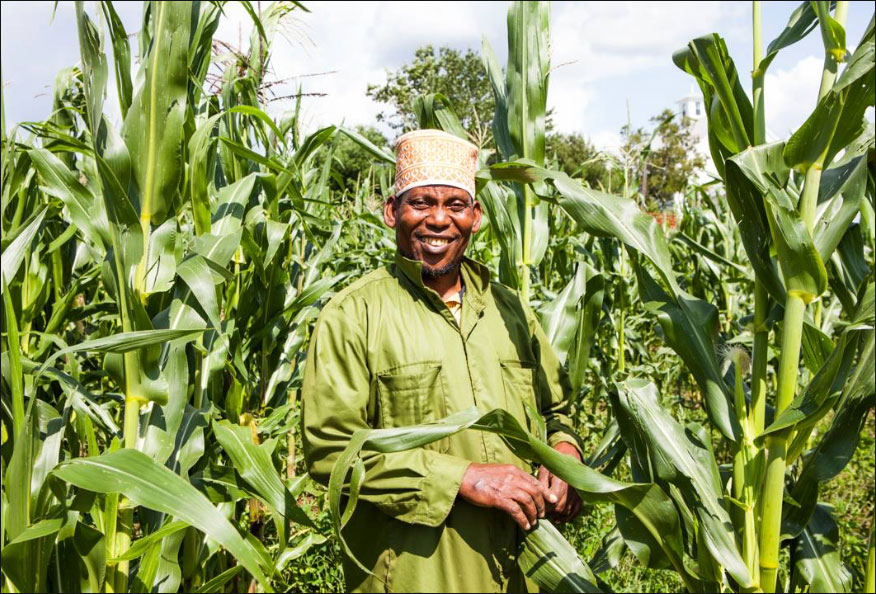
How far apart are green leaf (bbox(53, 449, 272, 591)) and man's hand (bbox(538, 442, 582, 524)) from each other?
0.84 metres

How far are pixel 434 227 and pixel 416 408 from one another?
0.55 metres

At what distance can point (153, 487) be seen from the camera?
155 centimetres

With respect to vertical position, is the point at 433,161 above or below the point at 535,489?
above

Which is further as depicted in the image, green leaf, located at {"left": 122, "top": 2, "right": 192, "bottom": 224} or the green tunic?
the green tunic

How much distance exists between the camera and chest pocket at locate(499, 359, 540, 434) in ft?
7.09

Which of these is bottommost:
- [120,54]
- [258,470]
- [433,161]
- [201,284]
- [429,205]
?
[258,470]

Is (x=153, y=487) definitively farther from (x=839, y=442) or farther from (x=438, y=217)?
(x=839, y=442)

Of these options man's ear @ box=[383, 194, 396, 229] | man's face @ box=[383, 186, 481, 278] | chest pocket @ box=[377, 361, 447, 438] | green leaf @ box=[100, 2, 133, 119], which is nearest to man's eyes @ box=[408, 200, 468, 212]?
man's face @ box=[383, 186, 481, 278]

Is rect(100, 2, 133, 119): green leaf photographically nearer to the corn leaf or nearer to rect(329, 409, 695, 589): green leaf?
rect(329, 409, 695, 589): green leaf

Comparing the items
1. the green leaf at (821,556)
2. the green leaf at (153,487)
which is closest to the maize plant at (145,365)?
the green leaf at (153,487)

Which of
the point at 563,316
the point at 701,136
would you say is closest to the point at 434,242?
the point at 563,316

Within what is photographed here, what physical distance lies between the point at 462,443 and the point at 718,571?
0.76 meters

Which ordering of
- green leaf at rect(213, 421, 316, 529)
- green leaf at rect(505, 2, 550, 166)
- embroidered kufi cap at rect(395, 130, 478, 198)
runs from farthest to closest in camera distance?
green leaf at rect(505, 2, 550, 166) → embroidered kufi cap at rect(395, 130, 478, 198) → green leaf at rect(213, 421, 316, 529)

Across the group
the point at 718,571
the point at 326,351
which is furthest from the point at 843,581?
the point at 326,351
